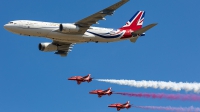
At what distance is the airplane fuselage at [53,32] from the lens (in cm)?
7875

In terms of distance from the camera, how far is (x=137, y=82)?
3191 inches

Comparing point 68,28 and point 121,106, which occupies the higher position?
point 68,28

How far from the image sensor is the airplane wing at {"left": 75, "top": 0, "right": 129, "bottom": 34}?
76.8 m

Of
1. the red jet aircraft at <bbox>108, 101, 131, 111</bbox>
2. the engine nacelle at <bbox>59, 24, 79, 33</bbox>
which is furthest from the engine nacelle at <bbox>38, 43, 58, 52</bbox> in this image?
the red jet aircraft at <bbox>108, 101, 131, 111</bbox>

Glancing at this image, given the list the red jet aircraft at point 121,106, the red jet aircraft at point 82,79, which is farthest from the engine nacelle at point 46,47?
the red jet aircraft at point 121,106

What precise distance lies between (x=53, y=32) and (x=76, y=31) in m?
4.11

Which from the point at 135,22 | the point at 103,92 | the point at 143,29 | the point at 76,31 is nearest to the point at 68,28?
the point at 76,31

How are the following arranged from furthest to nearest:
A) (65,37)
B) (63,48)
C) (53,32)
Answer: (63,48), (65,37), (53,32)

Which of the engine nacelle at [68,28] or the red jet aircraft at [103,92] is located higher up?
the engine nacelle at [68,28]

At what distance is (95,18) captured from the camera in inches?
3172

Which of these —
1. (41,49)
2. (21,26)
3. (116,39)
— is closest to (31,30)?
(21,26)

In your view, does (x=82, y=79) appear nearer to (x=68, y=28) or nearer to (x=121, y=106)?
(x=121, y=106)

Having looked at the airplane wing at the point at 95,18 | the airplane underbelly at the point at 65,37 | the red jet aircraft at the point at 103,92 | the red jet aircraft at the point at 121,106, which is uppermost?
the airplane wing at the point at 95,18

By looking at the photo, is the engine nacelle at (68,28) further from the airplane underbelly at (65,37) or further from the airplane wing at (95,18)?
the airplane wing at (95,18)
